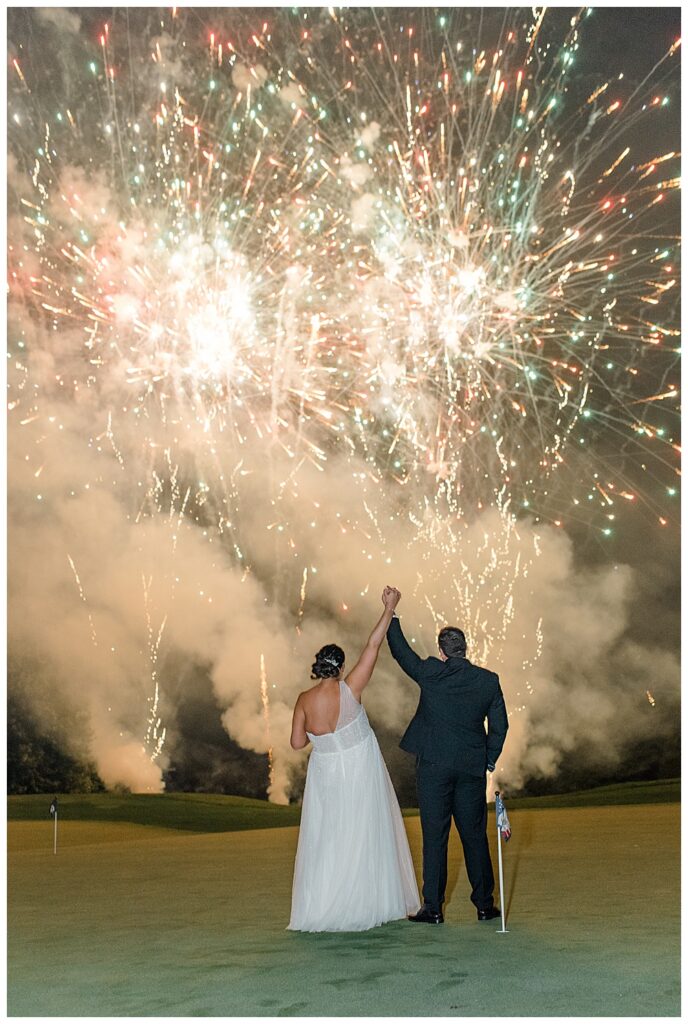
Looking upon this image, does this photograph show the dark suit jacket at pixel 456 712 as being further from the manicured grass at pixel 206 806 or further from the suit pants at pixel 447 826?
the manicured grass at pixel 206 806

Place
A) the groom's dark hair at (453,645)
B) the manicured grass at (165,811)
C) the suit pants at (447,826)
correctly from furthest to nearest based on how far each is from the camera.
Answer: the manicured grass at (165,811) → the groom's dark hair at (453,645) → the suit pants at (447,826)

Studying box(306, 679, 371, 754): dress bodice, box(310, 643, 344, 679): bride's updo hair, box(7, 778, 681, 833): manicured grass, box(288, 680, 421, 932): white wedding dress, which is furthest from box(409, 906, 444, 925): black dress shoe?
box(7, 778, 681, 833): manicured grass

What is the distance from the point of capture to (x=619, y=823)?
11984 millimetres

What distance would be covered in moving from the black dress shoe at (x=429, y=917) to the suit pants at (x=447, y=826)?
0.09 feet

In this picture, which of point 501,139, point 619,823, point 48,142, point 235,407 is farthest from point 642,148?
point 619,823

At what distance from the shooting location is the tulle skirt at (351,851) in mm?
6488

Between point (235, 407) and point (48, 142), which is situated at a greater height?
point (48, 142)

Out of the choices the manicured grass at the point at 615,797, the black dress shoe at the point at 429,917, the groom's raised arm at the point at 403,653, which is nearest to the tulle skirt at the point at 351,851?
the black dress shoe at the point at 429,917

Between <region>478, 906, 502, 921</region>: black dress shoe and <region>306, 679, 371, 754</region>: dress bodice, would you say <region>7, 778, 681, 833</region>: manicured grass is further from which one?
<region>478, 906, 502, 921</region>: black dress shoe

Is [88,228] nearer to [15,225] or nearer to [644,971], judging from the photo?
[15,225]

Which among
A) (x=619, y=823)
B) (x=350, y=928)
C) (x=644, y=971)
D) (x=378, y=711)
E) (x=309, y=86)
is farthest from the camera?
(x=378, y=711)

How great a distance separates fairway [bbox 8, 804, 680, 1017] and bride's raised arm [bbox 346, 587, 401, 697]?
4.05 ft

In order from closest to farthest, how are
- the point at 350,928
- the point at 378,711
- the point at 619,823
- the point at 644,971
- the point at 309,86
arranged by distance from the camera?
1. the point at 644,971
2. the point at 350,928
3. the point at 619,823
4. the point at 309,86
5. the point at 378,711

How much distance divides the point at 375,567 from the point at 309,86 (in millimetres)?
5835
